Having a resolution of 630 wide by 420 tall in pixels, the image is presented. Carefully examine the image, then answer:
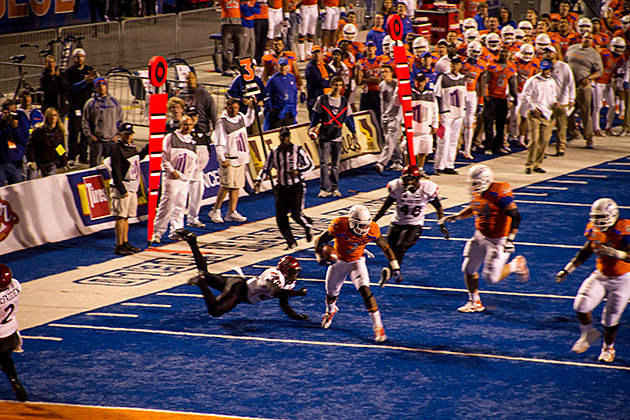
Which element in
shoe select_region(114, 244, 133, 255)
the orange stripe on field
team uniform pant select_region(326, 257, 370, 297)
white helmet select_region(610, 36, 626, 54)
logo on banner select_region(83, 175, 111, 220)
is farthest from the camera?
white helmet select_region(610, 36, 626, 54)

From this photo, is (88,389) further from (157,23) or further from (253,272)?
(157,23)

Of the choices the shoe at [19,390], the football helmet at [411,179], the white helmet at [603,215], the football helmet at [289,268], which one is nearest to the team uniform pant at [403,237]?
the football helmet at [411,179]

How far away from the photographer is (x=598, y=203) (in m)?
10.9

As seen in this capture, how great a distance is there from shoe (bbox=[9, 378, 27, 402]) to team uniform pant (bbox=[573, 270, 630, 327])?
6287 mm

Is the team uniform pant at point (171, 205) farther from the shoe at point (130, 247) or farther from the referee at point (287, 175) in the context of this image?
the referee at point (287, 175)

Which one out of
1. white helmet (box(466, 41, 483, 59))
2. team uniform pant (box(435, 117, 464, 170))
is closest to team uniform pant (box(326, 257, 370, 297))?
team uniform pant (box(435, 117, 464, 170))

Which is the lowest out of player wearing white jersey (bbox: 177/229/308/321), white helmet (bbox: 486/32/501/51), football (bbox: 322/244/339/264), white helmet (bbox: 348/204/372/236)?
player wearing white jersey (bbox: 177/229/308/321)

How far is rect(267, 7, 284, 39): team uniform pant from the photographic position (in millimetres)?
26156

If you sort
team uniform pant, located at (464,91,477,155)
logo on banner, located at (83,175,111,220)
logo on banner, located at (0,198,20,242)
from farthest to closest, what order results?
team uniform pant, located at (464,91,477,155) < logo on banner, located at (83,175,111,220) < logo on banner, located at (0,198,20,242)

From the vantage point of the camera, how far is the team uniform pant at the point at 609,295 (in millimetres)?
11000

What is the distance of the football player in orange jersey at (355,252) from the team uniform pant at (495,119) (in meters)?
11.1

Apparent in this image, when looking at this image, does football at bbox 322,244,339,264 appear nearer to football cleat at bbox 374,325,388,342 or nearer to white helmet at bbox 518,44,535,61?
football cleat at bbox 374,325,388,342

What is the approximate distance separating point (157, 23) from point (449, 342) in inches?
697

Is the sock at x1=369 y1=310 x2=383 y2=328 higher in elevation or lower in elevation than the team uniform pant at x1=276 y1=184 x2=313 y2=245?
lower
